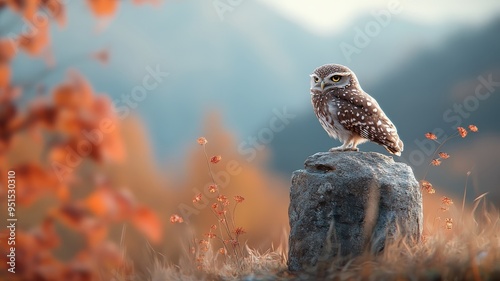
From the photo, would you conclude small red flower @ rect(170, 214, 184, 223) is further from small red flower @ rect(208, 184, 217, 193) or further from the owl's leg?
the owl's leg

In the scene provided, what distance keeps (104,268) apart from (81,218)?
1251mm

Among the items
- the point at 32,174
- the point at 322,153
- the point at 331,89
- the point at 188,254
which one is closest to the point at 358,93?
the point at 331,89

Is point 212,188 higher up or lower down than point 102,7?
lower down

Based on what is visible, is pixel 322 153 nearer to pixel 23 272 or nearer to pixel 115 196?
pixel 115 196

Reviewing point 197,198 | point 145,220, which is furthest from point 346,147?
point 145,220

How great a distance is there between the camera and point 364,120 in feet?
12.6

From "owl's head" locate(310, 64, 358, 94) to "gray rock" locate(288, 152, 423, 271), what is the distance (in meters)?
0.59

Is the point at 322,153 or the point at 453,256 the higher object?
the point at 322,153

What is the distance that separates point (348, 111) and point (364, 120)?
0.13 metres

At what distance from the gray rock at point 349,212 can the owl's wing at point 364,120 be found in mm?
236

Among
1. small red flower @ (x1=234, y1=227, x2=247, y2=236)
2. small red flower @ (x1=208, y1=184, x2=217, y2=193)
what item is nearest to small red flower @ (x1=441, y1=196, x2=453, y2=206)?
small red flower @ (x1=234, y1=227, x2=247, y2=236)

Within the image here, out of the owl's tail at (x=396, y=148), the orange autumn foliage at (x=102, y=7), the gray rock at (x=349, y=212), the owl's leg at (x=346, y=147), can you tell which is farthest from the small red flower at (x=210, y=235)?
the orange autumn foliage at (x=102, y=7)

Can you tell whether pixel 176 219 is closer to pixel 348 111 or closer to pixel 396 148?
pixel 348 111

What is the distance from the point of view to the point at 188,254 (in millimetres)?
3992
